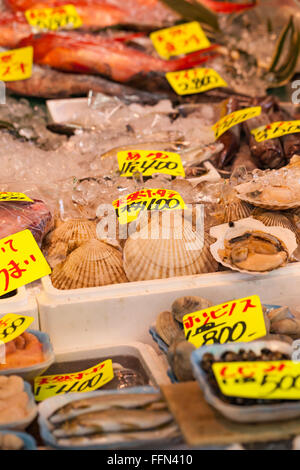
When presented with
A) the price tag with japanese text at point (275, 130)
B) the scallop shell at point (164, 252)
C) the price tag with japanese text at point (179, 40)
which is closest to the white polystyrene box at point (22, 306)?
the scallop shell at point (164, 252)

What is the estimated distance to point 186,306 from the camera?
153 centimetres

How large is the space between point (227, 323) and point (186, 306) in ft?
0.40

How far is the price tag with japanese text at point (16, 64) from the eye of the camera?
115 inches

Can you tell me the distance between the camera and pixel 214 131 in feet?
8.58

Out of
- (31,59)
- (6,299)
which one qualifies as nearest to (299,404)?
(6,299)

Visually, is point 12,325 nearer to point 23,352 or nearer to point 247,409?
point 23,352

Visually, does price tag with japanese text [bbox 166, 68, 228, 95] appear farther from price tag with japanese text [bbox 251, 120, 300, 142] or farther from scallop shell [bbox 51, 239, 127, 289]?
scallop shell [bbox 51, 239, 127, 289]

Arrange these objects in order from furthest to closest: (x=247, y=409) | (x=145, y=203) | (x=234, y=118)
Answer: (x=234, y=118) < (x=145, y=203) < (x=247, y=409)

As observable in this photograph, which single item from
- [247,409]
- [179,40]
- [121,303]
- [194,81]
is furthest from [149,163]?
[179,40]

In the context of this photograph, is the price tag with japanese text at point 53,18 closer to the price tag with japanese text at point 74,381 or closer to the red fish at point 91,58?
the red fish at point 91,58

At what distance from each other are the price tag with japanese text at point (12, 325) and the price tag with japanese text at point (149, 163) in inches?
31.0

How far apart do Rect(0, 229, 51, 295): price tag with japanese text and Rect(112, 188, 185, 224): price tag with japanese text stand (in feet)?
1.00

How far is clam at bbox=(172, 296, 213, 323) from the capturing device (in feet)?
4.99

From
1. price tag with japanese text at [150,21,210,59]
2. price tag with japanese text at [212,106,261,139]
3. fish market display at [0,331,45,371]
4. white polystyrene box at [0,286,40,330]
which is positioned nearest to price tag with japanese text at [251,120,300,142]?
price tag with japanese text at [212,106,261,139]
